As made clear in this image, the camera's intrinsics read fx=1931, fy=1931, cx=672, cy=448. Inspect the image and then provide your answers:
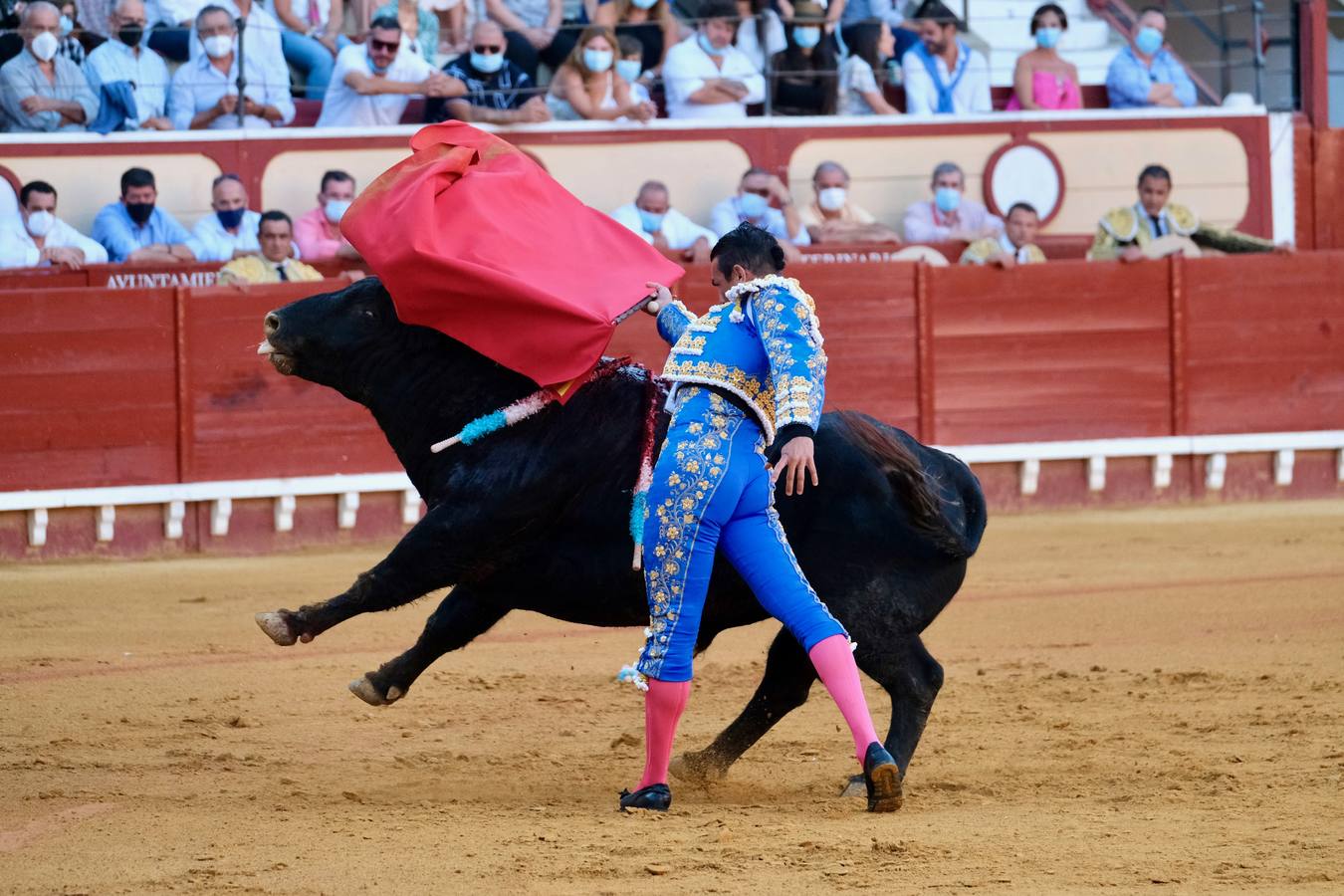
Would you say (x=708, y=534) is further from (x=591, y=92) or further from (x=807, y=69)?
(x=807, y=69)

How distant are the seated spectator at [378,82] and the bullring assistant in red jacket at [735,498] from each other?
6224 mm

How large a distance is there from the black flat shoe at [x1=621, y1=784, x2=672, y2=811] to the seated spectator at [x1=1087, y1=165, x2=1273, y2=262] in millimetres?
6877

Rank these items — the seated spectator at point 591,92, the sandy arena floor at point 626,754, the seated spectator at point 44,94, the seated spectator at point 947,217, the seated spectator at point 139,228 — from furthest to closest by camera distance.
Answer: the seated spectator at point 947,217
the seated spectator at point 591,92
the seated spectator at point 44,94
the seated spectator at point 139,228
the sandy arena floor at point 626,754

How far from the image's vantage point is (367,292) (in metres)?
4.31

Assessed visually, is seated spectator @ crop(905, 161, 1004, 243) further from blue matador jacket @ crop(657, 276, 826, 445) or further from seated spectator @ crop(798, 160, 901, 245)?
blue matador jacket @ crop(657, 276, 826, 445)

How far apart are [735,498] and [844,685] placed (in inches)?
16.5

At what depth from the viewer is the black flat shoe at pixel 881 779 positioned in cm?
369

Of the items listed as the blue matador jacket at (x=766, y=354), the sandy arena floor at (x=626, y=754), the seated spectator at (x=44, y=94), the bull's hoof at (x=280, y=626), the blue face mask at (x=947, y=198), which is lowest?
the sandy arena floor at (x=626, y=754)

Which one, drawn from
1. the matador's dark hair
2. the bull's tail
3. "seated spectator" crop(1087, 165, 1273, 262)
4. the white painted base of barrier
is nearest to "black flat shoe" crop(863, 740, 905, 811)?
the bull's tail

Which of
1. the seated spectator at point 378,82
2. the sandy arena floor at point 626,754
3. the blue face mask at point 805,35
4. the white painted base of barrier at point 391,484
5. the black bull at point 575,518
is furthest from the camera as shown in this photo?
the blue face mask at point 805,35

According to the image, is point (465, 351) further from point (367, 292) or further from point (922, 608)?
point (922, 608)

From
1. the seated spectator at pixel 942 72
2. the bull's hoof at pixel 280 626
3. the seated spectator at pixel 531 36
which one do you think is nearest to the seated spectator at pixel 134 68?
the seated spectator at pixel 531 36

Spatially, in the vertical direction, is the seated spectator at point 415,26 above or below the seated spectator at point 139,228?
above

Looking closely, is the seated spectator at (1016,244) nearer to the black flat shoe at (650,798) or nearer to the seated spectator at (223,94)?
the seated spectator at (223,94)
